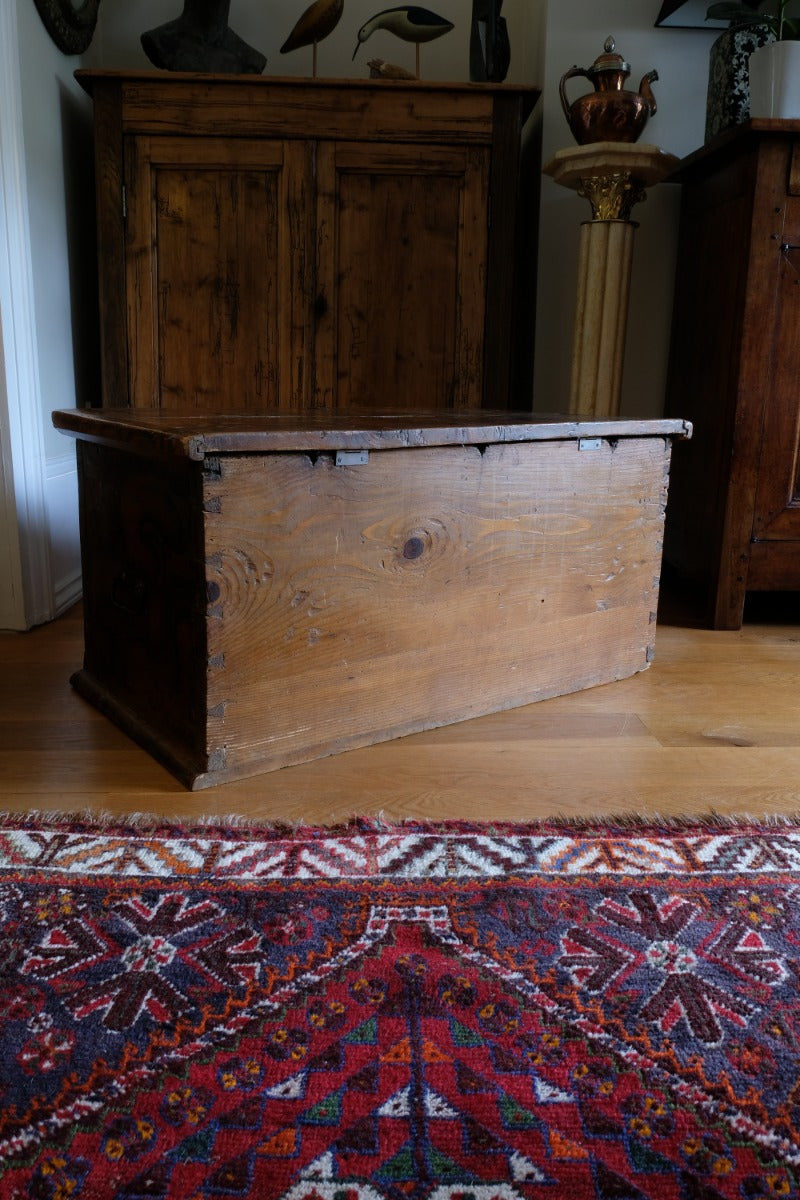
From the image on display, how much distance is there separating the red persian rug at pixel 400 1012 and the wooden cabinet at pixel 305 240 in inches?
61.6

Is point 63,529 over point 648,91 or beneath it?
beneath

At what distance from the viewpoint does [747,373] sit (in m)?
2.24

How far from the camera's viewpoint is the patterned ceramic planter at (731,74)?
246 centimetres

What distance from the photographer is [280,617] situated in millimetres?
1438

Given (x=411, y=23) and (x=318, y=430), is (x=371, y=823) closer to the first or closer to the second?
(x=318, y=430)

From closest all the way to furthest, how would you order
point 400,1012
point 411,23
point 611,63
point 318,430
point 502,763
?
1. point 400,1012
2. point 318,430
3. point 502,763
4. point 611,63
5. point 411,23

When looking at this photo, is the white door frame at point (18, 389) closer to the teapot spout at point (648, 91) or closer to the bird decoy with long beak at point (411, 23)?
the bird decoy with long beak at point (411, 23)

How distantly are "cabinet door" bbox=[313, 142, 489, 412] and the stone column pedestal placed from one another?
0.87 feet

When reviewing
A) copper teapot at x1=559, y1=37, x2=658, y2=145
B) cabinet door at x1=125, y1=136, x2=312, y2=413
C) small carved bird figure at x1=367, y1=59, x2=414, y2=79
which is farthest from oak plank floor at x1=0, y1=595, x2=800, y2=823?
small carved bird figure at x1=367, y1=59, x2=414, y2=79

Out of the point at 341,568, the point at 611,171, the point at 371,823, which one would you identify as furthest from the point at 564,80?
the point at 371,823

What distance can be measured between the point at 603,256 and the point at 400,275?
1.78 ft

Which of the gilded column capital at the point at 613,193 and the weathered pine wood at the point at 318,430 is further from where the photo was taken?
the gilded column capital at the point at 613,193

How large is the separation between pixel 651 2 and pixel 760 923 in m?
2.72

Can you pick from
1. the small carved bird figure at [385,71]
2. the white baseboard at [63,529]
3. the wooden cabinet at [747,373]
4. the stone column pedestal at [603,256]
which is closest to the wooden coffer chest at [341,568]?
the wooden cabinet at [747,373]
